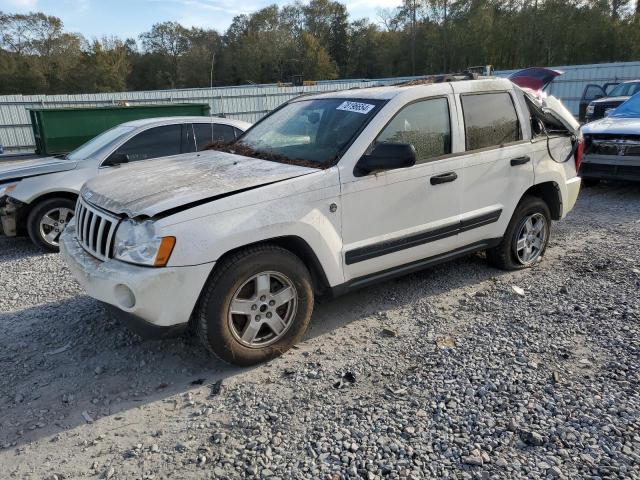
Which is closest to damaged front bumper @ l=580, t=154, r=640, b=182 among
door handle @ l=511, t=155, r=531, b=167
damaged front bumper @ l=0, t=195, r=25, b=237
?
door handle @ l=511, t=155, r=531, b=167

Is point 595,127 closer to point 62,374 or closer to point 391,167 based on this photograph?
point 391,167

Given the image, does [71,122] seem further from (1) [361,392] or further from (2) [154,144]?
(1) [361,392]

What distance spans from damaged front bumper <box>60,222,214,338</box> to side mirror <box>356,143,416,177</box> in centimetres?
131

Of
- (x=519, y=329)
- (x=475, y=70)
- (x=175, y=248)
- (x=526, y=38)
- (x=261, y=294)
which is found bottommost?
(x=519, y=329)

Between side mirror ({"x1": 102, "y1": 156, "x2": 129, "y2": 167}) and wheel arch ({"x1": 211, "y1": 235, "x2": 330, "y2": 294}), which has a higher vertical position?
side mirror ({"x1": 102, "y1": 156, "x2": 129, "y2": 167})

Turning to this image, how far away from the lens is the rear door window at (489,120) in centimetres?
423

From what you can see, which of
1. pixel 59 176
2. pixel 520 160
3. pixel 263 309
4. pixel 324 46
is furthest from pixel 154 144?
pixel 324 46

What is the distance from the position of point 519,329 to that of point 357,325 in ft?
4.09

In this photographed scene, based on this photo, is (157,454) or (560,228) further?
(560,228)

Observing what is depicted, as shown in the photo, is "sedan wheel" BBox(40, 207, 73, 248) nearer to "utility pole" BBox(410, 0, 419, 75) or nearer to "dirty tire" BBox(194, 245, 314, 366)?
"dirty tire" BBox(194, 245, 314, 366)

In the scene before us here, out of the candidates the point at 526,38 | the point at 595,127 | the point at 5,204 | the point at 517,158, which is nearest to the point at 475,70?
the point at 517,158

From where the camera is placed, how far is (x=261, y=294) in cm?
327

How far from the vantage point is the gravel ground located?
2.51 m

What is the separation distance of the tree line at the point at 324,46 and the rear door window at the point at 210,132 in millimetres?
35099
